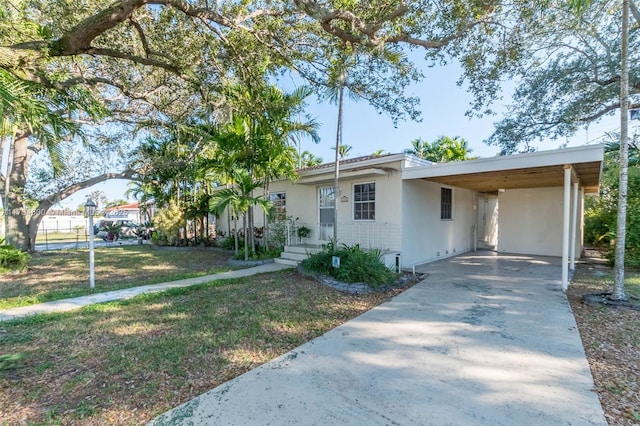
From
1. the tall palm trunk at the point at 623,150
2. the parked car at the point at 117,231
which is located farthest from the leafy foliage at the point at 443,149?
the parked car at the point at 117,231

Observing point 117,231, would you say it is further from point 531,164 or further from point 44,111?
point 531,164

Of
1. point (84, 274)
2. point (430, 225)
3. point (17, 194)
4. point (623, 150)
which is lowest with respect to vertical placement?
point (84, 274)

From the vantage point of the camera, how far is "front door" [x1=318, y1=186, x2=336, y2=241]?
1016 centimetres

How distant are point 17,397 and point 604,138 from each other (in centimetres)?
1877

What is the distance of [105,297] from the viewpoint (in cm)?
592

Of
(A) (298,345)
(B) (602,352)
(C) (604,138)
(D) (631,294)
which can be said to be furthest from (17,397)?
(C) (604,138)

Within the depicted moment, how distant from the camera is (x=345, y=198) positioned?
974 centimetres

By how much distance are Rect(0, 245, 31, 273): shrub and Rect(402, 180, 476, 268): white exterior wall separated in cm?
1087

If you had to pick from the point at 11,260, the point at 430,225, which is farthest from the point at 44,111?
the point at 430,225

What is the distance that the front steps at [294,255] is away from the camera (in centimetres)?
928

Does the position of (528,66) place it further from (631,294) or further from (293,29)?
(293,29)

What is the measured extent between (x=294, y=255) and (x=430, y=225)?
4529 mm

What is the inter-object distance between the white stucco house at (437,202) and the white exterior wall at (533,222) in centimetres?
3

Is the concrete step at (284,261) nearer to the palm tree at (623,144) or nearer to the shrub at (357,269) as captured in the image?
the shrub at (357,269)
